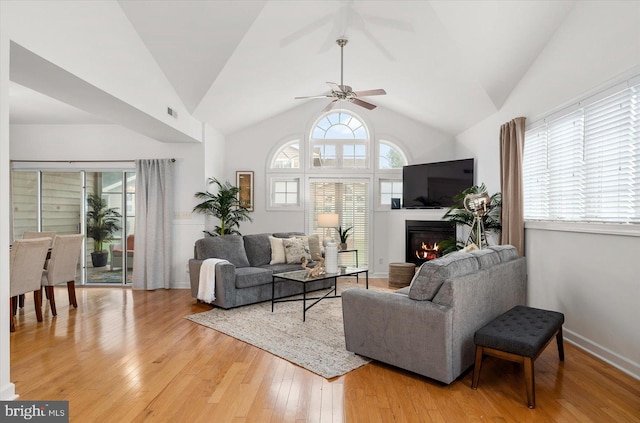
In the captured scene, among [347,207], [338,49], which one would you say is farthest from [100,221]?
[338,49]

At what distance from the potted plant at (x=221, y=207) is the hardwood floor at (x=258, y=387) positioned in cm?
283

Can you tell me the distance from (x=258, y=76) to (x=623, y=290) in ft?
15.5

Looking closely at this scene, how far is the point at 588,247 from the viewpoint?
3.46 metres

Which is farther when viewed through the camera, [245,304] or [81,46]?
[245,304]

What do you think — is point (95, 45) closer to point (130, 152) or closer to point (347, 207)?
point (130, 152)

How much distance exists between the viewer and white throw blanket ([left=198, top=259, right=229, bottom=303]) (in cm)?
495

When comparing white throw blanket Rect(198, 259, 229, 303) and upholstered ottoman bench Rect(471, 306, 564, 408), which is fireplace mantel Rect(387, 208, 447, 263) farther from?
upholstered ottoman bench Rect(471, 306, 564, 408)

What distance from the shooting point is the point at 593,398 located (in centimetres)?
264

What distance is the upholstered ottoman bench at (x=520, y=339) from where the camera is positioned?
8.21ft

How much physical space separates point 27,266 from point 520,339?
15.5 ft

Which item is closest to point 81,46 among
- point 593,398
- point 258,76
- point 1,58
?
point 1,58

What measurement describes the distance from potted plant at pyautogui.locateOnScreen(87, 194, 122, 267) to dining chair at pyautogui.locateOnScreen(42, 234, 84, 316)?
5.10ft

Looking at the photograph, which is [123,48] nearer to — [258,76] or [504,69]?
[258,76]

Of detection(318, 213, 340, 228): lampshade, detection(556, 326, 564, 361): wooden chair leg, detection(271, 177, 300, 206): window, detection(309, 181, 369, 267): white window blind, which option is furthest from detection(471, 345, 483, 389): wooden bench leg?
detection(271, 177, 300, 206): window
